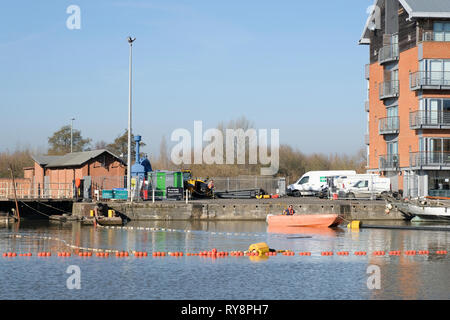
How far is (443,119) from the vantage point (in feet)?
227

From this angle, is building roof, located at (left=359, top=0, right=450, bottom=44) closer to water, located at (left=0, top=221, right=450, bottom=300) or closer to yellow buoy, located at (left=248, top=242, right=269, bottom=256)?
water, located at (left=0, top=221, right=450, bottom=300)

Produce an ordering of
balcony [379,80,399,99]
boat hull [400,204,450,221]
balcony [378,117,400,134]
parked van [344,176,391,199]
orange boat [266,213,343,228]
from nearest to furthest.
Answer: orange boat [266,213,343,228], boat hull [400,204,450,221], parked van [344,176,391,199], balcony [378,117,400,134], balcony [379,80,399,99]

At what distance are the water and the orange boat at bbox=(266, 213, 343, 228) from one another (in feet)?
18.9

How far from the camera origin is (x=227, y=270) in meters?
32.8

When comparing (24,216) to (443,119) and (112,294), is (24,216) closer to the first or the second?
(443,119)

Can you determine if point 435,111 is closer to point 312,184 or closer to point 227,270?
point 312,184

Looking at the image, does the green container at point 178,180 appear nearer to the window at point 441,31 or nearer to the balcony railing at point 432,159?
the balcony railing at point 432,159

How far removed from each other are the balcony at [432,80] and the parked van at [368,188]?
10.0 meters

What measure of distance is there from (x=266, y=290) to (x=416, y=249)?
16892mm

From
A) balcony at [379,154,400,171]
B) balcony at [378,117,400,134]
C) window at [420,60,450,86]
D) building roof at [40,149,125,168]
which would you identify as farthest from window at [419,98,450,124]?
building roof at [40,149,125,168]

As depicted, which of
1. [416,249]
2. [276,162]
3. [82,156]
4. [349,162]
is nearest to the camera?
[416,249]

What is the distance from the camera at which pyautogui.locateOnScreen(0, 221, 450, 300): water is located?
2719 cm

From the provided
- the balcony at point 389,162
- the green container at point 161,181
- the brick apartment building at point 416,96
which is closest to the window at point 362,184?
the brick apartment building at point 416,96

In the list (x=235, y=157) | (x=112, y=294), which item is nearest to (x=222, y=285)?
(x=112, y=294)
